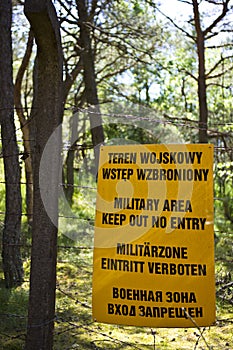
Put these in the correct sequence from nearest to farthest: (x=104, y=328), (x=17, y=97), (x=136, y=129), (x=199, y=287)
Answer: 1. (x=199, y=287)
2. (x=104, y=328)
3. (x=17, y=97)
4. (x=136, y=129)

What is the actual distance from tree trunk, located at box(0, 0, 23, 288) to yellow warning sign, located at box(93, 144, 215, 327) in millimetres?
4151

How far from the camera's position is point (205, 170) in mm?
3416

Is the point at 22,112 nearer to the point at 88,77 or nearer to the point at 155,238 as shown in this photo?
the point at 88,77

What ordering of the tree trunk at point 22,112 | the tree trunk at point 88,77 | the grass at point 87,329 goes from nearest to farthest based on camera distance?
the grass at point 87,329 < the tree trunk at point 22,112 < the tree trunk at point 88,77

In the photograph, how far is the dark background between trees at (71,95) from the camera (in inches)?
138

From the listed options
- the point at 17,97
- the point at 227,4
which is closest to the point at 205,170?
the point at 17,97

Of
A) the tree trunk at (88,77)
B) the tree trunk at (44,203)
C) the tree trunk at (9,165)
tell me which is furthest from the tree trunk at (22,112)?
the tree trunk at (44,203)

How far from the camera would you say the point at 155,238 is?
11.3ft

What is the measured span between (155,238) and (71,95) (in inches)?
827

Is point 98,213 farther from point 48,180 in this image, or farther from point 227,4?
point 227,4

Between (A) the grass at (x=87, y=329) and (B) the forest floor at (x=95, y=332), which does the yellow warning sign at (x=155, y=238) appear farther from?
(B) the forest floor at (x=95, y=332)

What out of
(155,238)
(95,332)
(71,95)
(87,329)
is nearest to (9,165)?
(95,332)

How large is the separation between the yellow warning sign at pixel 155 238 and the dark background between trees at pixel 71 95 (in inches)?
12.3

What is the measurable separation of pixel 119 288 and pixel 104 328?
2421mm
